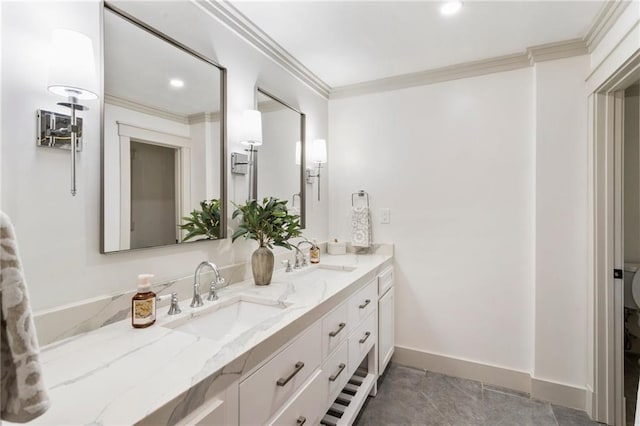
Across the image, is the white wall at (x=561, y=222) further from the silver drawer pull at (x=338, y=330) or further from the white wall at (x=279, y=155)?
the white wall at (x=279, y=155)

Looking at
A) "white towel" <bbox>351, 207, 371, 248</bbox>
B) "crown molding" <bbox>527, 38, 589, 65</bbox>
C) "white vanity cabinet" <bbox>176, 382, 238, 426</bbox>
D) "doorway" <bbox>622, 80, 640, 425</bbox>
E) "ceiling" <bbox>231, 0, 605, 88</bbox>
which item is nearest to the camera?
"white vanity cabinet" <bbox>176, 382, 238, 426</bbox>

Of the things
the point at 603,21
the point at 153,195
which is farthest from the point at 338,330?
the point at 603,21

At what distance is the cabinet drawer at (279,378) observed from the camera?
955 millimetres

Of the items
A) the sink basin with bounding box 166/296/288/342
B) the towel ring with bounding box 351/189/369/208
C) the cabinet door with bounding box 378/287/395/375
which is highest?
the towel ring with bounding box 351/189/369/208

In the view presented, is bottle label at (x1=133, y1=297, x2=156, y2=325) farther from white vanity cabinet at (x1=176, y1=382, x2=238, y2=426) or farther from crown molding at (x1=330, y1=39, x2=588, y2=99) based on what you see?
crown molding at (x1=330, y1=39, x2=588, y2=99)

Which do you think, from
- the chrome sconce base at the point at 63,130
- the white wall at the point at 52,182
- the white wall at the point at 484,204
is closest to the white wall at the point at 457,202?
the white wall at the point at 484,204

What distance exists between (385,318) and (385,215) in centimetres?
81

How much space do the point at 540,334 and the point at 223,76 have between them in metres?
2.52

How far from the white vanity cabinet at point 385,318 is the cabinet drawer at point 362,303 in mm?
106

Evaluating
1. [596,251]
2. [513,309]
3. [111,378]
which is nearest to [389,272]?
[513,309]

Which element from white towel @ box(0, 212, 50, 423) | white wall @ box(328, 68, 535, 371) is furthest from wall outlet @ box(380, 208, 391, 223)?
white towel @ box(0, 212, 50, 423)

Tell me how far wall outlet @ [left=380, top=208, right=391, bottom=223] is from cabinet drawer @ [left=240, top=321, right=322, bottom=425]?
143 centimetres

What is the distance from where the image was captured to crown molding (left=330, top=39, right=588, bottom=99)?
6.61ft

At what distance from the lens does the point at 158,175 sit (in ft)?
4.46
